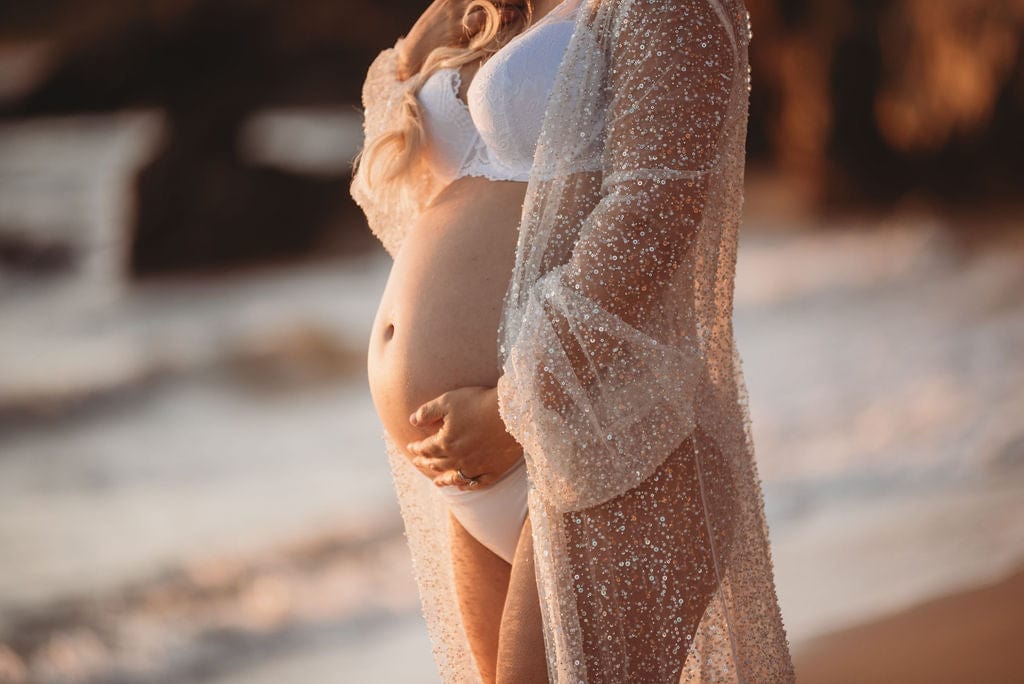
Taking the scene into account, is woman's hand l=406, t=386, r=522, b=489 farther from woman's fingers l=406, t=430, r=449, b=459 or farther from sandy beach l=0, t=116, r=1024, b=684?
sandy beach l=0, t=116, r=1024, b=684

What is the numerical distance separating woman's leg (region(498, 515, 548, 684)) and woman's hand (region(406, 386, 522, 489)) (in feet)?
0.23

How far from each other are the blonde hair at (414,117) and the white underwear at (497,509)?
1.19 feet

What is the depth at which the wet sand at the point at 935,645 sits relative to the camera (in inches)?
80.2

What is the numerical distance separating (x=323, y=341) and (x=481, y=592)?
4.63 m

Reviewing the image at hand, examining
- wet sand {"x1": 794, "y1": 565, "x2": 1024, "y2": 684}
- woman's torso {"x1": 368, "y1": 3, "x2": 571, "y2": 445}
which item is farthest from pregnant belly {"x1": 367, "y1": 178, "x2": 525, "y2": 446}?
wet sand {"x1": 794, "y1": 565, "x2": 1024, "y2": 684}

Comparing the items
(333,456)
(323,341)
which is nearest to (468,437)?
(333,456)

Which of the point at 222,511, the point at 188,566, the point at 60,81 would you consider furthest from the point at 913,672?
the point at 60,81

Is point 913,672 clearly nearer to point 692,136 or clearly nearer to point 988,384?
point 692,136

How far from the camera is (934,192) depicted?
258 inches

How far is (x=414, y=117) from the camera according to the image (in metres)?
1.22

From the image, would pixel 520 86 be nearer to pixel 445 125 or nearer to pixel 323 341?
pixel 445 125

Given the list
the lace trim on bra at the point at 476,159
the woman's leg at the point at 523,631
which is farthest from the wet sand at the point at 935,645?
the lace trim on bra at the point at 476,159

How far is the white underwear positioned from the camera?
3.54 feet

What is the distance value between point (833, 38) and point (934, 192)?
1.10 meters
